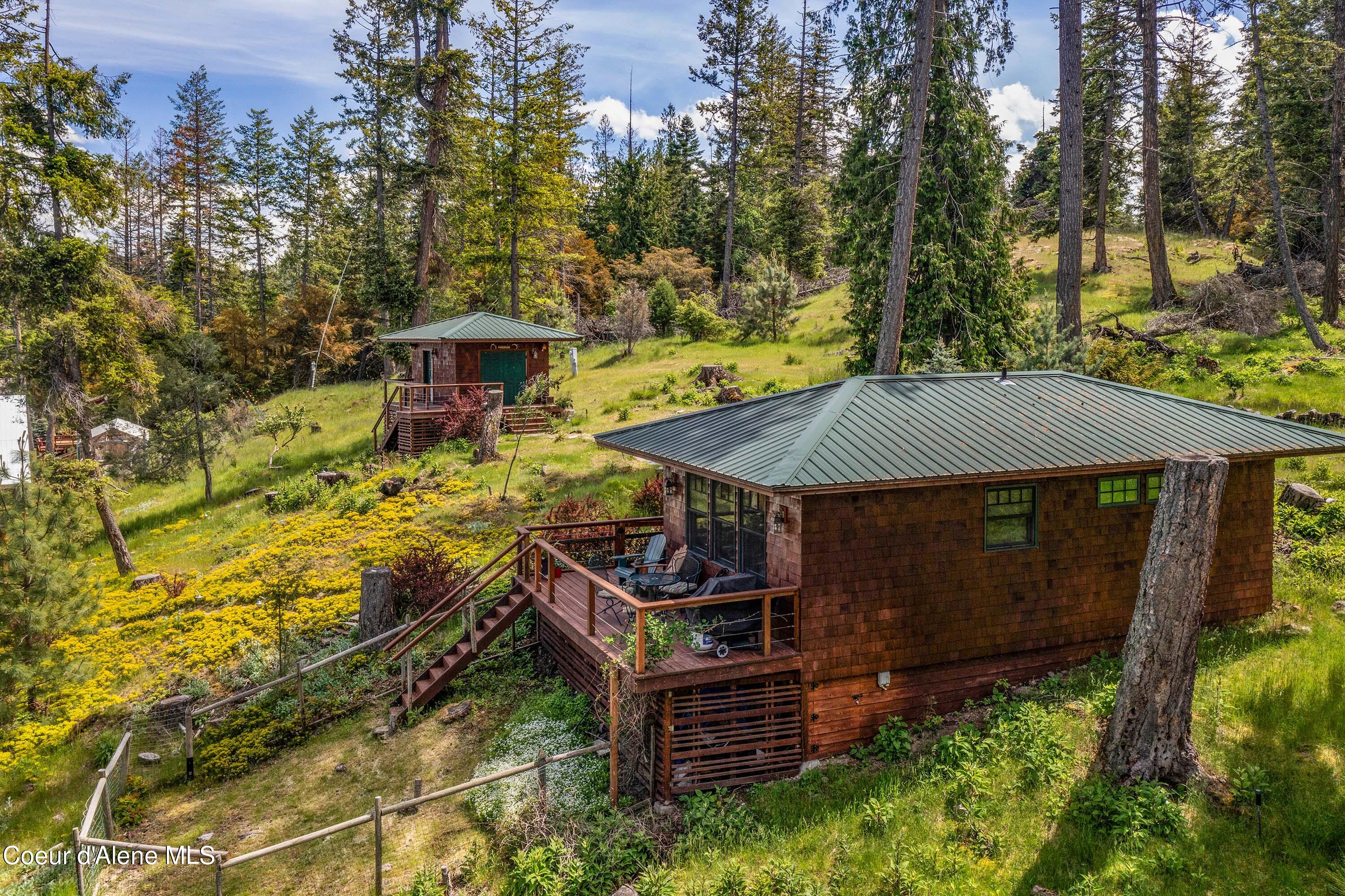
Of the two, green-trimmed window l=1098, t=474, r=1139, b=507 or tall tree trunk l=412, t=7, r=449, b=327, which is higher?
tall tree trunk l=412, t=7, r=449, b=327

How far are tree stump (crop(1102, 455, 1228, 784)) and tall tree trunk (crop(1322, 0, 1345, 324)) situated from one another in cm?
2243

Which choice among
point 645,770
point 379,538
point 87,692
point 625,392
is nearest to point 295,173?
Result: point 625,392

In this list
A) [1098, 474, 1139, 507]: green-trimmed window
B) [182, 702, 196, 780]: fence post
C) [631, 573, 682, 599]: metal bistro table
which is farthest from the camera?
[182, 702, 196, 780]: fence post

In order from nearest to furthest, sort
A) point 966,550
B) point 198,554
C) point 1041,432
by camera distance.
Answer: point 966,550 < point 1041,432 < point 198,554

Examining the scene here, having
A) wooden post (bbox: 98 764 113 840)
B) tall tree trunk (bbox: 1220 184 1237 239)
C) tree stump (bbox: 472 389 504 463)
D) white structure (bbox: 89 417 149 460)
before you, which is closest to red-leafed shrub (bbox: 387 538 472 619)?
wooden post (bbox: 98 764 113 840)

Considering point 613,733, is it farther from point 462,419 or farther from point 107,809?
point 462,419

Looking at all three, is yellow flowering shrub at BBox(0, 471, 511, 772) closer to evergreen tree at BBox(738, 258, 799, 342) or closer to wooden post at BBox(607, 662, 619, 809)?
wooden post at BBox(607, 662, 619, 809)

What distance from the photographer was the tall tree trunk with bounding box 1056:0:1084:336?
19.0 metres

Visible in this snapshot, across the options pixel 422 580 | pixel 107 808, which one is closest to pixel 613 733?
pixel 107 808

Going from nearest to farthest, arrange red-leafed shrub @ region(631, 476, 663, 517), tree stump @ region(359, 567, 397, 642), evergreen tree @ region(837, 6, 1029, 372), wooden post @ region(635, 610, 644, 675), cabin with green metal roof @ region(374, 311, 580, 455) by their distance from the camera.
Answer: wooden post @ region(635, 610, 644, 675)
tree stump @ region(359, 567, 397, 642)
evergreen tree @ region(837, 6, 1029, 372)
red-leafed shrub @ region(631, 476, 663, 517)
cabin with green metal roof @ region(374, 311, 580, 455)

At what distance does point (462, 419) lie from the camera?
82.7 ft

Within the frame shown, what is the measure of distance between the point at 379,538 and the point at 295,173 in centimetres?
4257

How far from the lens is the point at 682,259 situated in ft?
155

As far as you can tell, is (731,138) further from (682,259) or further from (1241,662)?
(1241,662)
